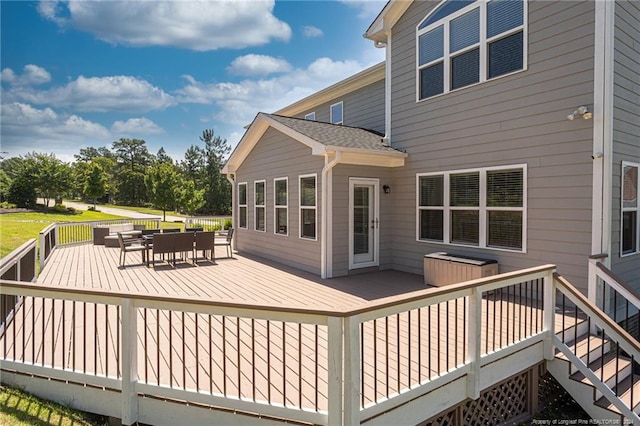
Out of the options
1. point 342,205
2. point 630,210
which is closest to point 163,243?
point 342,205

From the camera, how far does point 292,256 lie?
28.2ft

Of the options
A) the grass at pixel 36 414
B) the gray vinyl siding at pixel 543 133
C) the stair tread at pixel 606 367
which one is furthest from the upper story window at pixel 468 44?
the grass at pixel 36 414

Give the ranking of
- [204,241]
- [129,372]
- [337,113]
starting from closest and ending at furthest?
[129,372] → [204,241] → [337,113]

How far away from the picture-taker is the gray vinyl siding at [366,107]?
9484 millimetres

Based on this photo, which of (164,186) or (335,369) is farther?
(164,186)

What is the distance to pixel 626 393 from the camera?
3.68 m

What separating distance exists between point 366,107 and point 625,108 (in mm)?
6117

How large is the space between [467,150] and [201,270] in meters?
6.45

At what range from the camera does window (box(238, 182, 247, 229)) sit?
1124 centimetres

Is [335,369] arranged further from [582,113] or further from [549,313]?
[582,113]

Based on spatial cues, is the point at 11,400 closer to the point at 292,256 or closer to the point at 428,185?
the point at 292,256

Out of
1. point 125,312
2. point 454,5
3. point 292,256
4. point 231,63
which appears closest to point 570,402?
point 125,312

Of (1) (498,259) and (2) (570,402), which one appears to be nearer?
(2) (570,402)

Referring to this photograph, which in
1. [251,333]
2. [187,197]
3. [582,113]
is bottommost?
[251,333]
